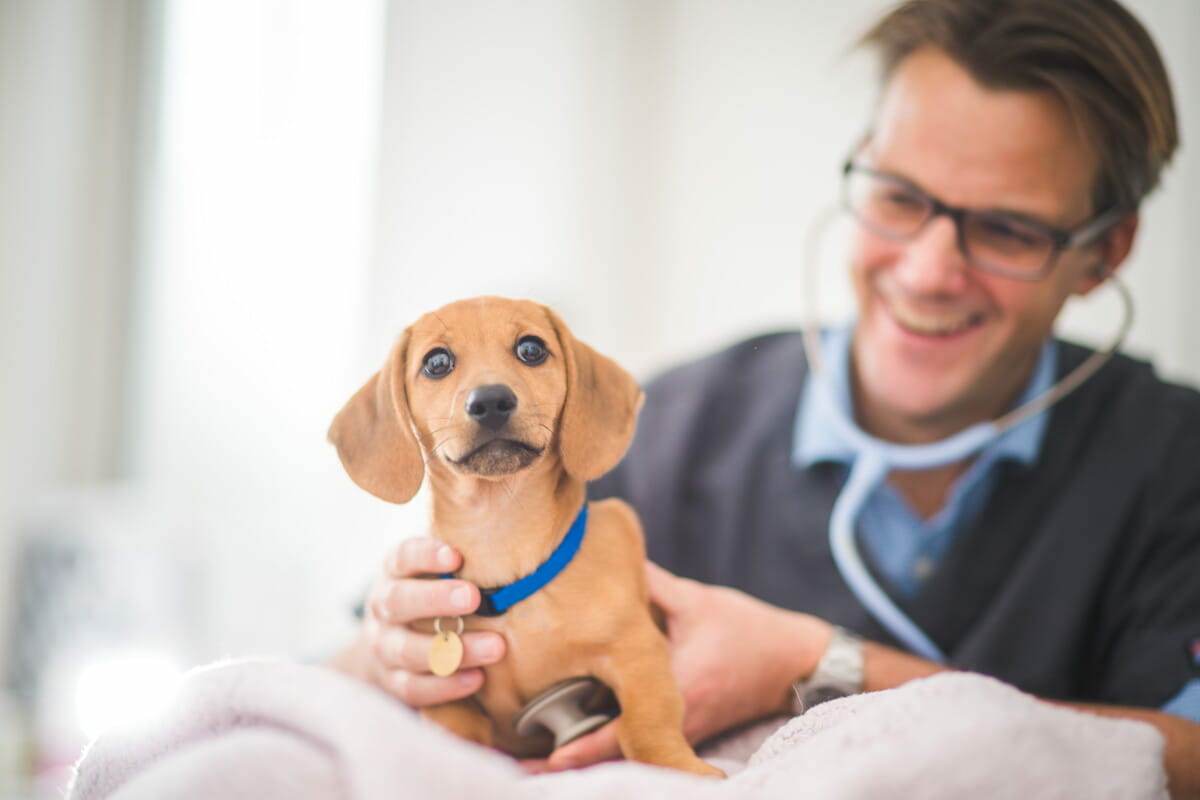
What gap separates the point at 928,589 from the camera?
86 centimetres

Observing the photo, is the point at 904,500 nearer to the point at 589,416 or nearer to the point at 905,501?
the point at 905,501

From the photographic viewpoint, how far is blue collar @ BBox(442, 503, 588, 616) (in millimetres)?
478

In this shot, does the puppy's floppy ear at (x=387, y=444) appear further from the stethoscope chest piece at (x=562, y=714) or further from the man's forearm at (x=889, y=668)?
the man's forearm at (x=889, y=668)

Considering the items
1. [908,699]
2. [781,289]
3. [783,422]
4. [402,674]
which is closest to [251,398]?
[402,674]

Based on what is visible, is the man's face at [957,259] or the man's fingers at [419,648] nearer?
the man's fingers at [419,648]

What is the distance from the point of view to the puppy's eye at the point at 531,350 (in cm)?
44

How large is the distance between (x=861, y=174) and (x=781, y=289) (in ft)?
2.18

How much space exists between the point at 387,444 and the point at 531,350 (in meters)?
0.10

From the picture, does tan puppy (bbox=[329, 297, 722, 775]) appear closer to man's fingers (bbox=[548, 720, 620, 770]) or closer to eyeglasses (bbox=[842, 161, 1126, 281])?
man's fingers (bbox=[548, 720, 620, 770])

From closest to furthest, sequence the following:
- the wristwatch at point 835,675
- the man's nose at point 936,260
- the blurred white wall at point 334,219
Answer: the wristwatch at point 835,675 → the blurred white wall at point 334,219 → the man's nose at point 936,260

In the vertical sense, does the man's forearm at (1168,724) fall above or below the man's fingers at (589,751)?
below

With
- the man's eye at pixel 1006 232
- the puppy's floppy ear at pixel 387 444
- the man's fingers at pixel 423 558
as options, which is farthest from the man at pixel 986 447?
the puppy's floppy ear at pixel 387 444

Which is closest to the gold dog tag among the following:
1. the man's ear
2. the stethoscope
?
the stethoscope

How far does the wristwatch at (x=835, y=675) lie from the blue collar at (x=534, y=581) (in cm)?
19
